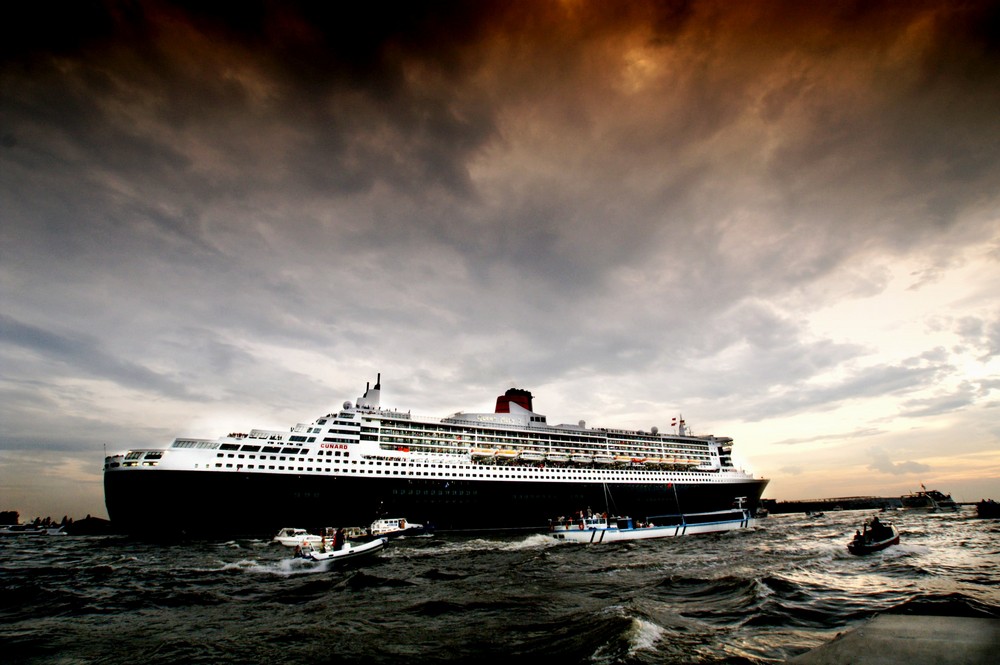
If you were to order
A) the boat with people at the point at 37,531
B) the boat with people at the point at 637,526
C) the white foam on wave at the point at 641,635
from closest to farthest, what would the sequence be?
1. the white foam on wave at the point at 641,635
2. the boat with people at the point at 637,526
3. the boat with people at the point at 37,531

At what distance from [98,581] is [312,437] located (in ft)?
77.7

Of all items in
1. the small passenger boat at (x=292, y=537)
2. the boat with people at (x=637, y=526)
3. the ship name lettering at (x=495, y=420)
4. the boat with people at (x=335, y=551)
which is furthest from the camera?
the ship name lettering at (x=495, y=420)

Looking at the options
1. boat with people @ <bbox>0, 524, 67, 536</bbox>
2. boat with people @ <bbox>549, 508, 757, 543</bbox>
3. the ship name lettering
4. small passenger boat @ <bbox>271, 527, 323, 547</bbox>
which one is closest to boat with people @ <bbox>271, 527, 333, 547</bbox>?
small passenger boat @ <bbox>271, 527, 323, 547</bbox>

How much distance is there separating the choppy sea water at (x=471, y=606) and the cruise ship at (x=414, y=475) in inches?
443

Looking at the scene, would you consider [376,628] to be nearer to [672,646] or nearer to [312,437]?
[672,646]

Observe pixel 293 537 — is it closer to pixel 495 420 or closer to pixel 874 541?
pixel 495 420

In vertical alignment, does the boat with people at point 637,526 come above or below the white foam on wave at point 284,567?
below

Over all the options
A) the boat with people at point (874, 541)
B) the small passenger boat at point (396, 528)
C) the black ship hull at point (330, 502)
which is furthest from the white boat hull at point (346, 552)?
the boat with people at point (874, 541)

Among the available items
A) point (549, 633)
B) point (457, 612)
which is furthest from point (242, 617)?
point (549, 633)

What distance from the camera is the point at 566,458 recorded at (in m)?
56.1

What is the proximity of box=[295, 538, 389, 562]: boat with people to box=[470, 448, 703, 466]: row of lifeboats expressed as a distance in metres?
24.9

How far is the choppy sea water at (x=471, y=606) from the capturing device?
31.4 feet

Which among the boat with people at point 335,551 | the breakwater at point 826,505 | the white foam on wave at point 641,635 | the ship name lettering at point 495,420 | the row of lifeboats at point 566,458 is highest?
the ship name lettering at point 495,420

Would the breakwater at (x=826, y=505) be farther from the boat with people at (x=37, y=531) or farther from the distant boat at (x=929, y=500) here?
the boat with people at (x=37, y=531)
